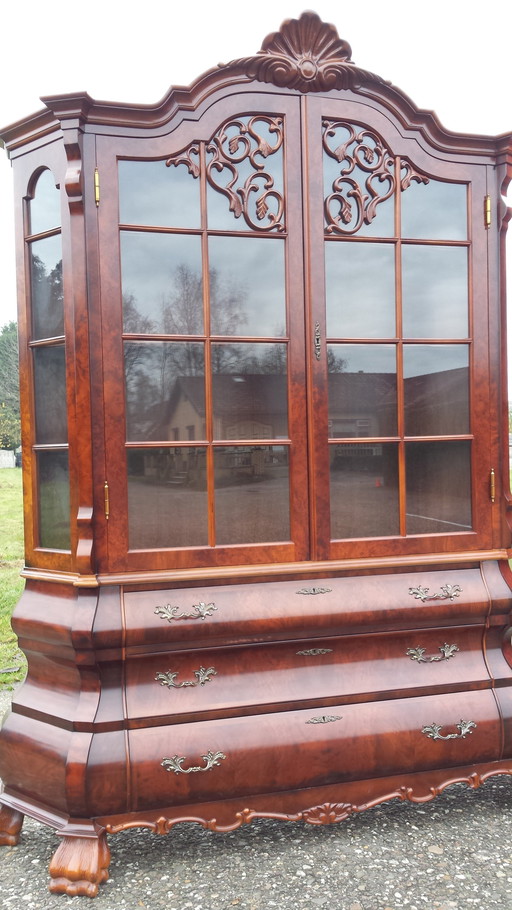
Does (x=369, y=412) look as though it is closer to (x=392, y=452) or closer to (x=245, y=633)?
(x=392, y=452)

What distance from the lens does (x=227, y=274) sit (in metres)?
2.13

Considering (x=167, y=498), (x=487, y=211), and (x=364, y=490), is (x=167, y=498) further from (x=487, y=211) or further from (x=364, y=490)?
(x=487, y=211)

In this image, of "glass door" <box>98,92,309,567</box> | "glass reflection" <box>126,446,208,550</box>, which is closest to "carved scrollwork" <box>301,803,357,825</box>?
"glass door" <box>98,92,309,567</box>

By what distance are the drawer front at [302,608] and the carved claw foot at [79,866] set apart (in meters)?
0.58

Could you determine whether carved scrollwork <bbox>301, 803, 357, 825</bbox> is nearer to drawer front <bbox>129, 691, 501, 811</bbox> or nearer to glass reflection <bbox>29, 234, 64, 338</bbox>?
drawer front <bbox>129, 691, 501, 811</bbox>

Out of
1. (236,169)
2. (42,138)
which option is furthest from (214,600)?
(42,138)

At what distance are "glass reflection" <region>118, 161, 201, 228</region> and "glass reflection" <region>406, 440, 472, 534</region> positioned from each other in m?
1.07

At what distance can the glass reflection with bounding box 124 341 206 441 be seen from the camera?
6.79 ft

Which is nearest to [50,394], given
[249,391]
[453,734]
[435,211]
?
[249,391]

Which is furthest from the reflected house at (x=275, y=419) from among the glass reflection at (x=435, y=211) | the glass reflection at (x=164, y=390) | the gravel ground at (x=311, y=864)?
the gravel ground at (x=311, y=864)

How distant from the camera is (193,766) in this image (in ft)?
6.46

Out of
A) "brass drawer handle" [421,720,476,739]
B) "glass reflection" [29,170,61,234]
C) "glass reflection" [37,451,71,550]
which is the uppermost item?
"glass reflection" [29,170,61,234]

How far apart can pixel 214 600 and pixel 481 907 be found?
3.57 ft

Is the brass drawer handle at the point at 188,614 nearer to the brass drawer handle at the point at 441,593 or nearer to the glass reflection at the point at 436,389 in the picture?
the brass drawer handle at the point at 441,593
